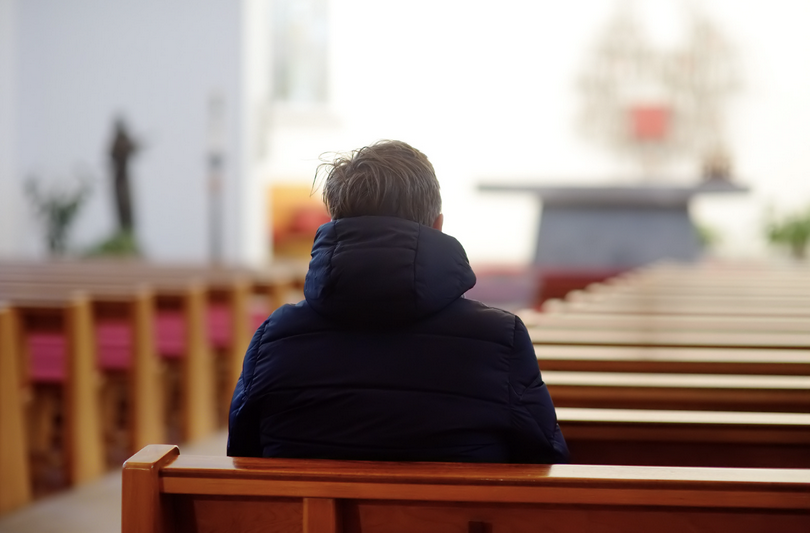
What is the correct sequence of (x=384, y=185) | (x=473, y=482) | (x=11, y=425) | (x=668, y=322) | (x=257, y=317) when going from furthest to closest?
(x=257, y=317) → (x=11, y=425) → (x=668, y=322) → (x=384, y=185) → (x=473, y=482)

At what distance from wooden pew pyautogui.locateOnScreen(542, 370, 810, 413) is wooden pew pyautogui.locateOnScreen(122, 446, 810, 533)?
521 millimetres

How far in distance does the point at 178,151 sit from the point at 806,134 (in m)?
7.39

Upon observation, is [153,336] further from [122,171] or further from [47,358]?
[122,171]

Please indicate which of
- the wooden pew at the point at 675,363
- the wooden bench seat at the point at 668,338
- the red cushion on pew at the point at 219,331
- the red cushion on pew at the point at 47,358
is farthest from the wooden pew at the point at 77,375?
the wooden pew at the point at 675,363

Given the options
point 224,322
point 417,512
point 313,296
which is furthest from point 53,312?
point 417,512

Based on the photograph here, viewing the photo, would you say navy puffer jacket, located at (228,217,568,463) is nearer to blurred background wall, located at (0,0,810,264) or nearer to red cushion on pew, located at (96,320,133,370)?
red cushion on pew, located at (96,320,133,370)

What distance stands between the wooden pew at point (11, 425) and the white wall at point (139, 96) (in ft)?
22.7

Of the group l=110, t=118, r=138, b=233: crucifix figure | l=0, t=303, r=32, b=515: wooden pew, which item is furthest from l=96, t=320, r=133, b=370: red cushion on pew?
l=110, t=118, r=138, b=233: crucifix figure

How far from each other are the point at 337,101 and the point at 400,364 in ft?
32.5

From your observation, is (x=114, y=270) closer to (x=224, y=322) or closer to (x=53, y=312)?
(x=224, y=322)

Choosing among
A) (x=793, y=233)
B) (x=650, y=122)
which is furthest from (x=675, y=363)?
(x=650, y=122)

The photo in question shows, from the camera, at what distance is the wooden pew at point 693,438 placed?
1241 mm

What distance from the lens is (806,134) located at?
10211 millimetres

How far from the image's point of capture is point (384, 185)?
1.24m
